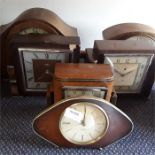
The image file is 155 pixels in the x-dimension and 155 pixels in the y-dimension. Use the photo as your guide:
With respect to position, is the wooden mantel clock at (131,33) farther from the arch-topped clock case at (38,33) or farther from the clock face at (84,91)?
the clock face at (84,91)

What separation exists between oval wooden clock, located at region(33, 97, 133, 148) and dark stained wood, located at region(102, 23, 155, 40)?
0.36 metres

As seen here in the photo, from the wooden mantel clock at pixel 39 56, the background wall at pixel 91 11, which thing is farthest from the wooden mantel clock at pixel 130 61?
the background wall at pixel 91 11

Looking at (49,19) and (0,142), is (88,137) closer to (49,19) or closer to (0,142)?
(0,142)

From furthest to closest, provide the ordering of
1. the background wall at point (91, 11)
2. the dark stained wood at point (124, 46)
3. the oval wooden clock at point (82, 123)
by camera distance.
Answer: the background wall at point (91, 11) → the dark stained wood at point (124, 46) → the oval wooden clock at point (82, 123)

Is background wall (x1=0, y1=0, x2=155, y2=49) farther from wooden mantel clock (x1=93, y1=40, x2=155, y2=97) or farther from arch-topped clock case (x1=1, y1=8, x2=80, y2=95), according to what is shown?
wooden mantel clock (x1=93, y1=40, x2=155, y2=97)

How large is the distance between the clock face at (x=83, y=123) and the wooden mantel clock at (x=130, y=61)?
0.22 metres

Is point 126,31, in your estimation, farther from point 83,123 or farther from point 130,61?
point 83,123

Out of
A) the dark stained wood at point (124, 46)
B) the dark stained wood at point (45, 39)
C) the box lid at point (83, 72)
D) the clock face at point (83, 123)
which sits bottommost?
the clock face at point (83, 123)

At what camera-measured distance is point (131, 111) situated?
38.7 inches

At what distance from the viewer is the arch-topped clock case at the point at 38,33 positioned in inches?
34.4

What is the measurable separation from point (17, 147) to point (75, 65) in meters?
0.31

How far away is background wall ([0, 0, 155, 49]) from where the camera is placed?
1.07 metres

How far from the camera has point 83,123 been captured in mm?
736

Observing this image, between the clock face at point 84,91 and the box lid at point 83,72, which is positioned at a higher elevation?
the box lid at point 83,72
